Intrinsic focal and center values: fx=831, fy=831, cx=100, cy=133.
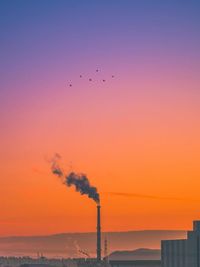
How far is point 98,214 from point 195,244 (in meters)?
35.9

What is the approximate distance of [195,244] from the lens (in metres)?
197

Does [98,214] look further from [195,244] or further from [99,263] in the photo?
[195,244]

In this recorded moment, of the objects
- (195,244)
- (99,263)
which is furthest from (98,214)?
(195,244)

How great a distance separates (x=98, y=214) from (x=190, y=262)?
37.9 m

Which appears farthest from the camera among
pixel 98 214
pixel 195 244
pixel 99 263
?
pixel 195 244

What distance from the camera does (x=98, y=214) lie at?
560ft

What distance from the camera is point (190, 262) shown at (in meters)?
198

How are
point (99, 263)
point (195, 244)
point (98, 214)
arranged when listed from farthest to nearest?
1. point (195, 244)
2. point (99, 263)
3. point (98, 214)

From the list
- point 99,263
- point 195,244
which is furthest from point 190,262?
point 99,263

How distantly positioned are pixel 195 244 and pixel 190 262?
16.1 ft

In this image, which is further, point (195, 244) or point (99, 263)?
point (195, 244)

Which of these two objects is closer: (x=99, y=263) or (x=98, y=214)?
(x=98, y=214)

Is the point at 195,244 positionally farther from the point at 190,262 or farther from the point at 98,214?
the point at 98,214

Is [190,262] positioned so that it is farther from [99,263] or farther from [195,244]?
[99,263]
